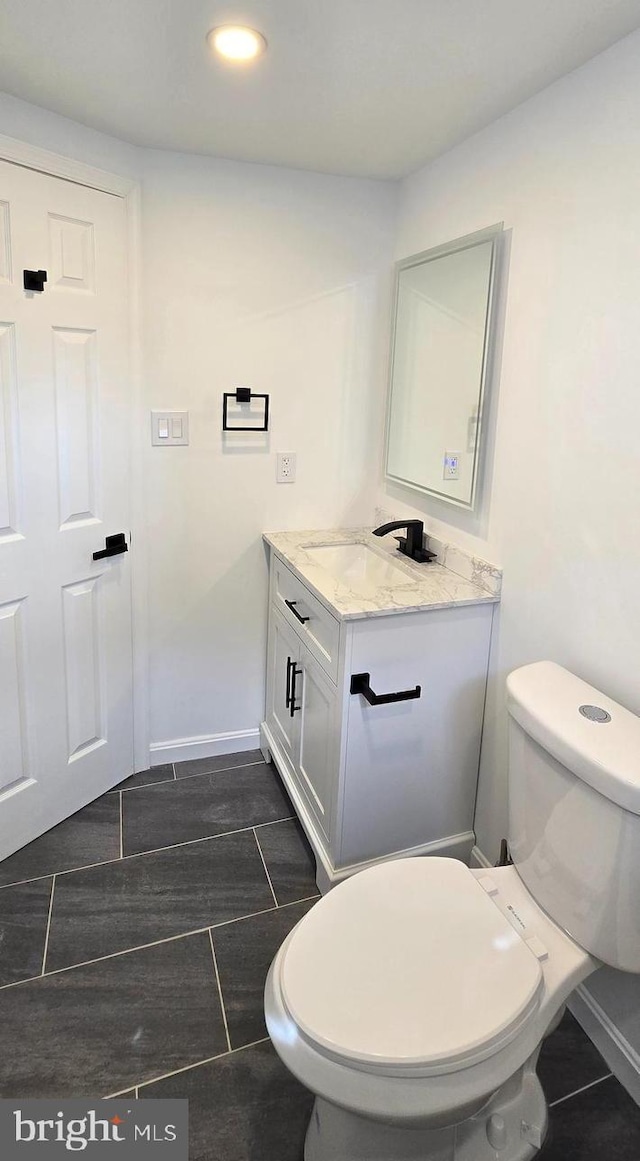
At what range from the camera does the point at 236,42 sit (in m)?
1.45

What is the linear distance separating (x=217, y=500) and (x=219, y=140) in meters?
1.08

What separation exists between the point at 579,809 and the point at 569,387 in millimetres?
918

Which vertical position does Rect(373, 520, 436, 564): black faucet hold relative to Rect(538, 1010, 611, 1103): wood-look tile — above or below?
above

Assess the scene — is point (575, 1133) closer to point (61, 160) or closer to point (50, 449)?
point (50, 449)

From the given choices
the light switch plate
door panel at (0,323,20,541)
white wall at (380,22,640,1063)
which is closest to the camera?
white wall at (380,22,640,1063)

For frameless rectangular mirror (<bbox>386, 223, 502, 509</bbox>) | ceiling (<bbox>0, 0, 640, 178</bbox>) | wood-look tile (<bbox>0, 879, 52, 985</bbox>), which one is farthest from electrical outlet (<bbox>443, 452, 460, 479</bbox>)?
wood-look tile (<bbox>0, 879, 52, 985</bbox>)

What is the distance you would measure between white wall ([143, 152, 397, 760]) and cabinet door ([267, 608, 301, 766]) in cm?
11

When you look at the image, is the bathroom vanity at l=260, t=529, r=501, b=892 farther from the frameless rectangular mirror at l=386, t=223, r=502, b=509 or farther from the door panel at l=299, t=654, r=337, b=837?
the frameless rectangular mirror at l=386, t=223, r=502, b=509

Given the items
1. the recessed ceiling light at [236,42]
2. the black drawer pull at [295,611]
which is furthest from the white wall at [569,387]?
the recessed ceiling light at [236,42]

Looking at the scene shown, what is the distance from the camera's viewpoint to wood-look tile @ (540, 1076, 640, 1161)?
53.4 inches

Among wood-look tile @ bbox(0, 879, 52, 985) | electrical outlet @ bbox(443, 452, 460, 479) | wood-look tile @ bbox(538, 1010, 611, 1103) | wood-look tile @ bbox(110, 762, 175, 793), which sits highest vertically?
electrical outlet @ bbox(443, 452, 460, 479)

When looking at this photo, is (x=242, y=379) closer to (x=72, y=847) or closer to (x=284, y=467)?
(x=284, y=467)

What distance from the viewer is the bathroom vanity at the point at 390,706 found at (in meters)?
1.79

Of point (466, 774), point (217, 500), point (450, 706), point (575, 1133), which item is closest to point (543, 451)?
point (450, 706)
